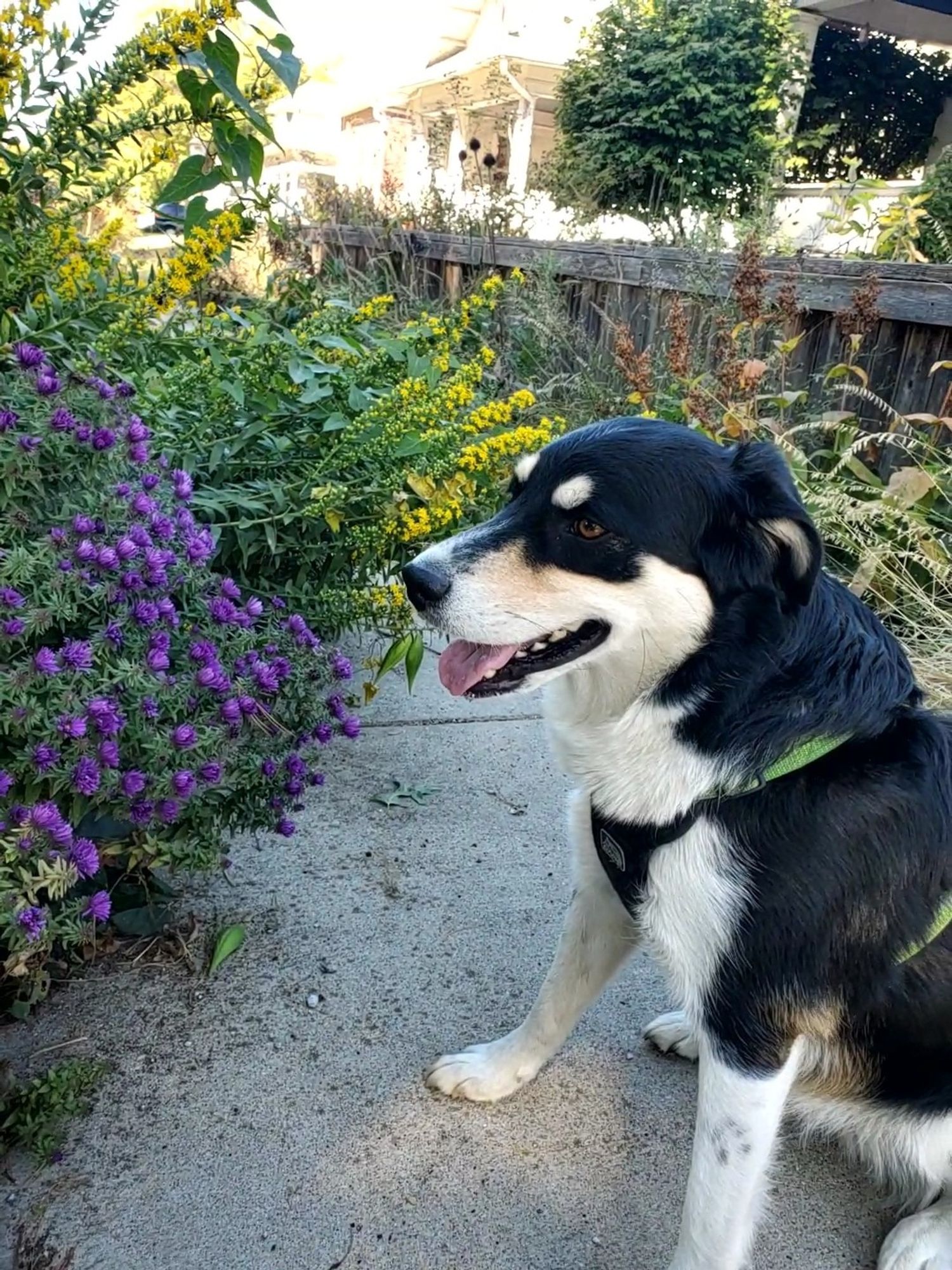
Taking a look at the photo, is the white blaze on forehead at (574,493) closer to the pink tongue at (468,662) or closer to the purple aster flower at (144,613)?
the pink tongue at (468,662)

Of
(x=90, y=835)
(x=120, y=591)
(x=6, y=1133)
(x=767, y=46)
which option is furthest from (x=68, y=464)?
(x=767, y=46)

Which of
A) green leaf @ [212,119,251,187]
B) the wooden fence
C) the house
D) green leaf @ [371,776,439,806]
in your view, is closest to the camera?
green leaf @ [212,119,251,187]

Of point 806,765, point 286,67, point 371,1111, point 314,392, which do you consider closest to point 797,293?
point 314,392

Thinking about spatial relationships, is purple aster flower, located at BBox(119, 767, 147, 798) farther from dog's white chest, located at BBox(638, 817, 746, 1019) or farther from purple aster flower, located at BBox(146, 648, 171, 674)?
dog's white chest, located at BBox(638, 817, 746, 1019)

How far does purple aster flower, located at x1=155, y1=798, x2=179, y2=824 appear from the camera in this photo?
1828mm

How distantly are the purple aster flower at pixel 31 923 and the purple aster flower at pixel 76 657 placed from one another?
1.44ft

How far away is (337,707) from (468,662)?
0.48 metres

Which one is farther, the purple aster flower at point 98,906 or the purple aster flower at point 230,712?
the purple aster flower at point 230,712

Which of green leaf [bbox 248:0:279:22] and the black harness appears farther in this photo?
green leaf [bbox 248:0:279:22]

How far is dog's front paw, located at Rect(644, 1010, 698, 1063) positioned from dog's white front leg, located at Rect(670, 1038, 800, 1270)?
0.56 m

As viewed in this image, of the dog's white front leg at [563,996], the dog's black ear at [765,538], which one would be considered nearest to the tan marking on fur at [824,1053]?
the dog's white front leg at [563,996]

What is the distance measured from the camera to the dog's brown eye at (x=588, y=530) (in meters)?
1.85

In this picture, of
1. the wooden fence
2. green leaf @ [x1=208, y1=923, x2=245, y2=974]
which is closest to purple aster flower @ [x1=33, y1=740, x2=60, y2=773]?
green leaf @ [x1=208, y1=923, x2=245, y2=974]

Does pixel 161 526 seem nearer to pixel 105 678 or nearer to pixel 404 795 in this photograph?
pixel 105 678
